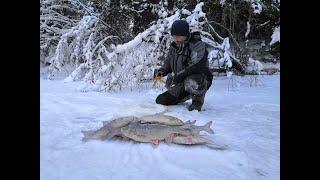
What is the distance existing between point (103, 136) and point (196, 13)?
864 mm

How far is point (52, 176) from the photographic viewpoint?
6.42 ft

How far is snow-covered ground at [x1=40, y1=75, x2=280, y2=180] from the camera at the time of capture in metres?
1.97

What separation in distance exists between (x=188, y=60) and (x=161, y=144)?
63 cm

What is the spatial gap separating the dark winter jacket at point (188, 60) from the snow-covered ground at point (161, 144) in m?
0.13

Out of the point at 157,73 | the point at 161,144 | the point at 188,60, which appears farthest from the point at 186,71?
the point at 161,144

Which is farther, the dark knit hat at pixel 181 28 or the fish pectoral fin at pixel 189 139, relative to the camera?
the dark knit hat at pixel 181 28

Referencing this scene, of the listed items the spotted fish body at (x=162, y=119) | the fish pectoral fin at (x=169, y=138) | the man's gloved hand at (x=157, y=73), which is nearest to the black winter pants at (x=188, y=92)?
the man's gloved hand at (x=157, y=73)

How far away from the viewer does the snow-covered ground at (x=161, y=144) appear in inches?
77.4

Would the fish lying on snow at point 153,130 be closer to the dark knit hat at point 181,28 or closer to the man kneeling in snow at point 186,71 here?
the man kneeling in snow at point 186,71

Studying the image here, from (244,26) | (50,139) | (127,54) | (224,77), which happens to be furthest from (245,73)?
(50,139)

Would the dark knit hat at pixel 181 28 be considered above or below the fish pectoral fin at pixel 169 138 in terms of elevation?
above

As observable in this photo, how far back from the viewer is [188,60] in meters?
2.59

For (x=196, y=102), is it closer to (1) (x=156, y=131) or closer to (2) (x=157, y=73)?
(2) (x=157, y=73)
